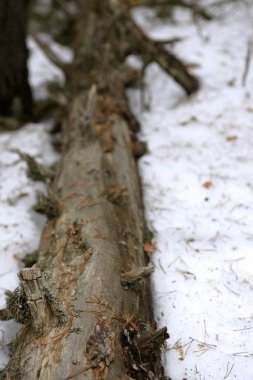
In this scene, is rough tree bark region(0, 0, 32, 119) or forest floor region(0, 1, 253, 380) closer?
forest floor region(0, 1, 253, 380)

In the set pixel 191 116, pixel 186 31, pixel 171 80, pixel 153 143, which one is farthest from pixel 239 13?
pixel 153 143

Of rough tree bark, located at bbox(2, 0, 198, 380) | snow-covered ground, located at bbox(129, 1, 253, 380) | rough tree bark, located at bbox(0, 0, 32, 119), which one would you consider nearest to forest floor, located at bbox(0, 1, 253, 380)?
snow-covered ground, located at bbox(129, 1, 253, 380)

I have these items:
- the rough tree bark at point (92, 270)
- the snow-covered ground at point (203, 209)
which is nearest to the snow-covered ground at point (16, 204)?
the rough tree bark at point (92, 270)

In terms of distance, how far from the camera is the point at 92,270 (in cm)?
229

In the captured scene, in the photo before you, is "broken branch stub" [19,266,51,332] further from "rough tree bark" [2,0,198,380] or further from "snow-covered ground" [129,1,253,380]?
"snow-covered ground" [129,1,253,380]

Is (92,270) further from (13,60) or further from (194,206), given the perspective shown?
(13,60)

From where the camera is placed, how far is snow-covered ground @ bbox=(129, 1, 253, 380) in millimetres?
2186

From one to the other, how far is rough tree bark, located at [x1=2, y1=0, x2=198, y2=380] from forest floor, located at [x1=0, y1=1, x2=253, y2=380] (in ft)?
0.68

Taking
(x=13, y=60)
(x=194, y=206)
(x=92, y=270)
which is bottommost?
(x=194, y=206)

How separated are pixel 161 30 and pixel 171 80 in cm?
201

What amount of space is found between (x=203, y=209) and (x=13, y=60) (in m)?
2.88

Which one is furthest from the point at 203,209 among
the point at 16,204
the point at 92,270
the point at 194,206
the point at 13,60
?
the point at 13,60

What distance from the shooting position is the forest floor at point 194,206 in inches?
87.2

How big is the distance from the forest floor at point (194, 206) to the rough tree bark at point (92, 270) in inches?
8.1
